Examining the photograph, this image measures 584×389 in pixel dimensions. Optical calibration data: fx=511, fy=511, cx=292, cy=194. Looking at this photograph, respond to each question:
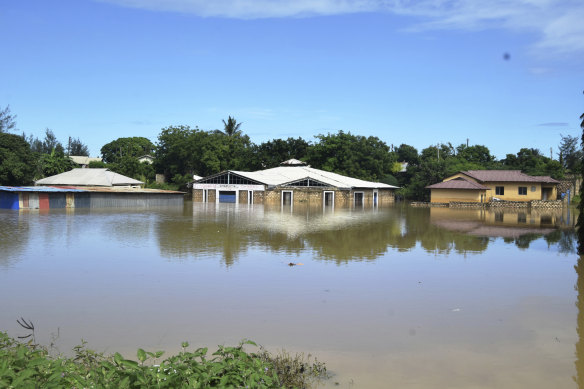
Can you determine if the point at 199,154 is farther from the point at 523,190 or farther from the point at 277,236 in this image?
the point at 277,236

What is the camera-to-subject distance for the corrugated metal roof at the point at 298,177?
59031 millimetres

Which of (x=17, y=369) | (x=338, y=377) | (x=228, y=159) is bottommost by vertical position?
(x=338, y=377)

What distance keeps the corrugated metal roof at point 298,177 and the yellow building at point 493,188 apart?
8.81m

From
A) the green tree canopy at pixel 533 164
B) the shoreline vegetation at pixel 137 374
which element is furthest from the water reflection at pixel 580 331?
the green tree canopy at pixel 533 164

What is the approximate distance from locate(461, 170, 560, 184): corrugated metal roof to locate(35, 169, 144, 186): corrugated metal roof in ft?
134

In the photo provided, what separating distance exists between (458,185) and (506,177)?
627 centimetres

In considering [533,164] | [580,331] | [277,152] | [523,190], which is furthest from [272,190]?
[580,331]

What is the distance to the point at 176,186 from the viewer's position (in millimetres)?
72062

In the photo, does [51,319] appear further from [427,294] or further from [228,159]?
[228,159]

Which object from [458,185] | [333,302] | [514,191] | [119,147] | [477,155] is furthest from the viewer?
[119,147]

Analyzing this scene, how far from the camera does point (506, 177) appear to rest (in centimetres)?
5897

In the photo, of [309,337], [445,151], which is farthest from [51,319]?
[445,151]

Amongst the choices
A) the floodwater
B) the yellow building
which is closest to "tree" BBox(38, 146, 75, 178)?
the floodwater

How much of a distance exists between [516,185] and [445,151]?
92.9 ft
